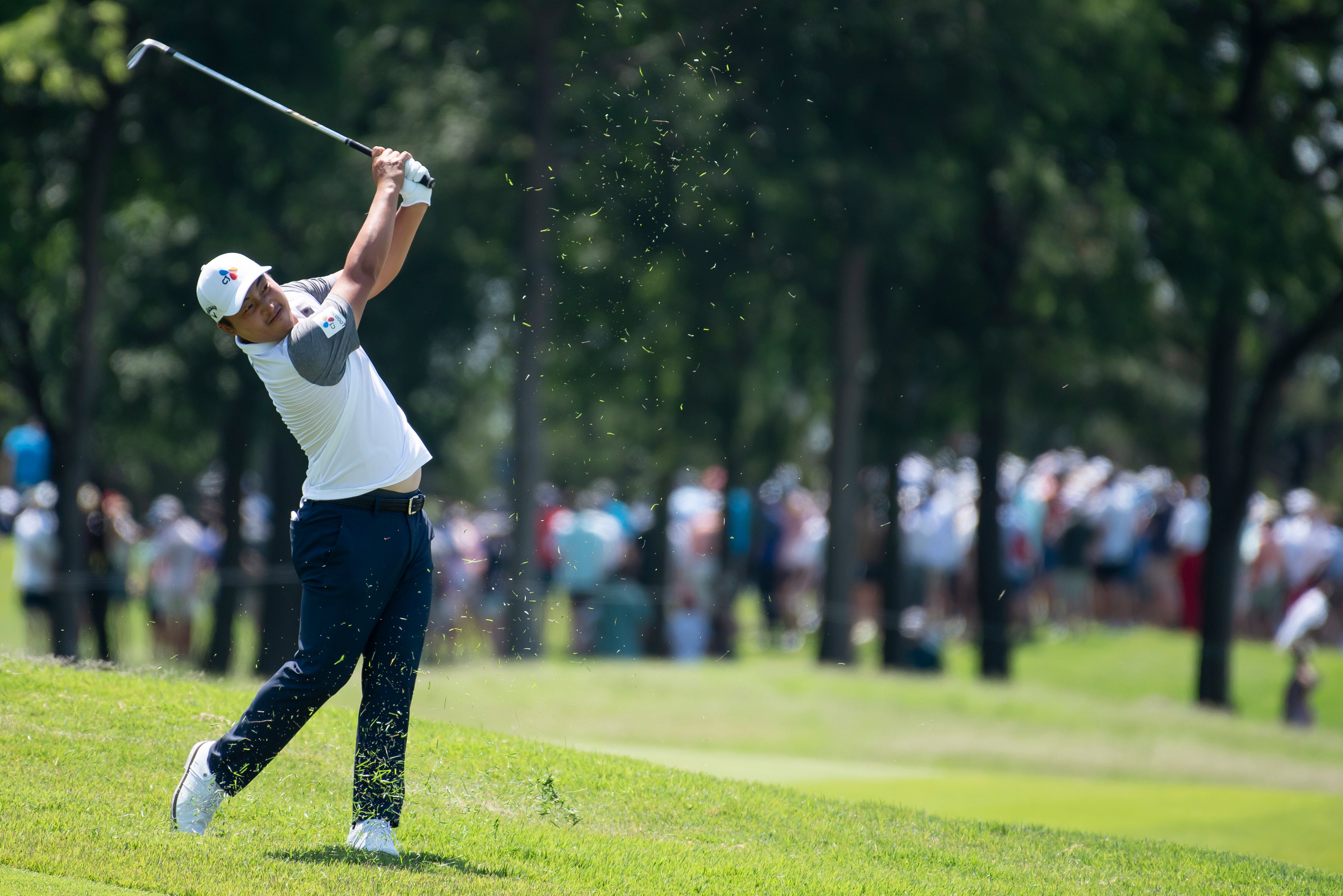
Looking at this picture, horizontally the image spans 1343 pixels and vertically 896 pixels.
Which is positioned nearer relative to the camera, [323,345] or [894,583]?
[323,345]

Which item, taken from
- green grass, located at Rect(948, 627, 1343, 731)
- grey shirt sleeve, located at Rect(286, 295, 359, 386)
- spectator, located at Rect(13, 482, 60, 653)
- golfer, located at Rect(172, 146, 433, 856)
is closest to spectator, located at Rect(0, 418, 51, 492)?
spectator, located at Rect(13, 482, 60, 653)

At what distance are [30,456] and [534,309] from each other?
7317 mm

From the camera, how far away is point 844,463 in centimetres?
1719

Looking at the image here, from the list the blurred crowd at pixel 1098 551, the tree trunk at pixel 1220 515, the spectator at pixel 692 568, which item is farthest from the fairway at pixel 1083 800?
the blurred crowd at pixel 1098 551

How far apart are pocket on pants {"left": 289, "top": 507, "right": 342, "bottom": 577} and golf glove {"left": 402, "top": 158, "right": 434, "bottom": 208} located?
3.95ft

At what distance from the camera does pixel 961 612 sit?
22.6 meters

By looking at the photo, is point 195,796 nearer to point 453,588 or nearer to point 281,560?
point 281,560

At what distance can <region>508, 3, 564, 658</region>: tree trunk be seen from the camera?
600 inches

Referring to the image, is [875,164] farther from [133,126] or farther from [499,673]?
[133,126]

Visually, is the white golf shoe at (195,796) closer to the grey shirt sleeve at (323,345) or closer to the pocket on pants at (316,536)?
the pocket on pants at (316,536)

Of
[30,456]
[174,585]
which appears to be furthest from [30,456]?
[174,585]

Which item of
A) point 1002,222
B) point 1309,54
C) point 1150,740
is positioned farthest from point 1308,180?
point 1150,740

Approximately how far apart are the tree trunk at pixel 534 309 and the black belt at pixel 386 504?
968 centimetres

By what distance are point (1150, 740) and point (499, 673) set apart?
5766 mm
